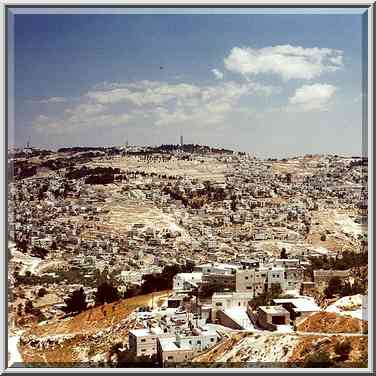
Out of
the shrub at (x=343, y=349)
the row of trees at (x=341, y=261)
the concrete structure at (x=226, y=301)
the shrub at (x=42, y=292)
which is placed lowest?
the shrub at (x=343, y=349)

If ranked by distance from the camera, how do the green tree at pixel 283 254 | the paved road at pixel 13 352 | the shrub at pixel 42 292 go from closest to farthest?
the paved road at pixel 13 352 → the shrub at pixel 42 292 → the green tree at pixel 283 254

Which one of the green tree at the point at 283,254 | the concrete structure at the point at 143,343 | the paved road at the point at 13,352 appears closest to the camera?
the paved road at the point at 13,352

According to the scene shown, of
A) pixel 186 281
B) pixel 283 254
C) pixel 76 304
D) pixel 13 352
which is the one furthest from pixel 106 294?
pixel 283 254

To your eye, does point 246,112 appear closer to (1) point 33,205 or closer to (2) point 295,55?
(2) point 295,55

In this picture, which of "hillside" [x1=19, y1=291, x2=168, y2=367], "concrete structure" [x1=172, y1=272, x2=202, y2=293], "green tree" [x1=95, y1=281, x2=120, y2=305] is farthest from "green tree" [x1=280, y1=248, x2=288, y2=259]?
"green tree" [x1=95, y1=281, x2=120, y2=305]

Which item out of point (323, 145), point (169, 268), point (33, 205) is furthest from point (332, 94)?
point (33, 205)

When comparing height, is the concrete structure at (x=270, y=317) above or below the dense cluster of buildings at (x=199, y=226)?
below

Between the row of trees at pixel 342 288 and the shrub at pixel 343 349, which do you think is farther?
the row of trees at pixel 342 288

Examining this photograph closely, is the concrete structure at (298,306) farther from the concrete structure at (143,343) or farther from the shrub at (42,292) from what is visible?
the shrub at (42,292)

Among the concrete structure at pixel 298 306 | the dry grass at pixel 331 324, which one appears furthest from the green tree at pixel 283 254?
the dry grass at pixel 331 324
